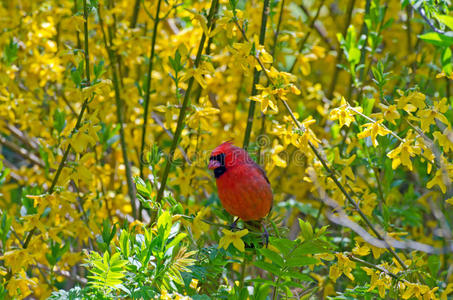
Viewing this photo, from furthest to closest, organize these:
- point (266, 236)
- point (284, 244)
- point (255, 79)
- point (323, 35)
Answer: point (323, 35), point (255, 79), point (266, 236), point (284, 244)

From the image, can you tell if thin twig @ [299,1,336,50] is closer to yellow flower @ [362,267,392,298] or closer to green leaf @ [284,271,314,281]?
yellow flower @ [362,267,392,298]

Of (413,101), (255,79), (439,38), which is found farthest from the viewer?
(255,79)

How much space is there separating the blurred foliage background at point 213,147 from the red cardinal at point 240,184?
0.33 feet

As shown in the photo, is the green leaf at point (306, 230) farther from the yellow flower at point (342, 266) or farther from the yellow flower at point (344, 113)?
the yellow flower at point (344, 113)

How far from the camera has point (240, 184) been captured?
232 centimetres

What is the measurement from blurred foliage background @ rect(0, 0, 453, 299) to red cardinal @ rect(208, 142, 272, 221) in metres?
0.10

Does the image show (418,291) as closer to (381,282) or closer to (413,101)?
(381,282)

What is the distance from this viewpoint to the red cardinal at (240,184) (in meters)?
2.27

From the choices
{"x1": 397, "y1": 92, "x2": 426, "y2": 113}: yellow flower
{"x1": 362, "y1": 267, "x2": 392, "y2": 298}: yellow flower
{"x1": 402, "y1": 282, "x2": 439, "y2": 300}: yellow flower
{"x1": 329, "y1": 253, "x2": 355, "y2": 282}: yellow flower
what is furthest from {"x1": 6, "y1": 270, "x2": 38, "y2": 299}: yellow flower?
{"x1": 397, "y1": 92, "x2": 426, "y2": 113}: yellow flower

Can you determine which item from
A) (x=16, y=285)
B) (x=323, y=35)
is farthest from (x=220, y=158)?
(x=323, y=35)

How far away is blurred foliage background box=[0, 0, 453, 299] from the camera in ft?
6.32

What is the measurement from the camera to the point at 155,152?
2.31m

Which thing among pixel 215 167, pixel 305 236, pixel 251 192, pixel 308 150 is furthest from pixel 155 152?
pixel 305 236

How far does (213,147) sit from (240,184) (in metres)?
0.51
